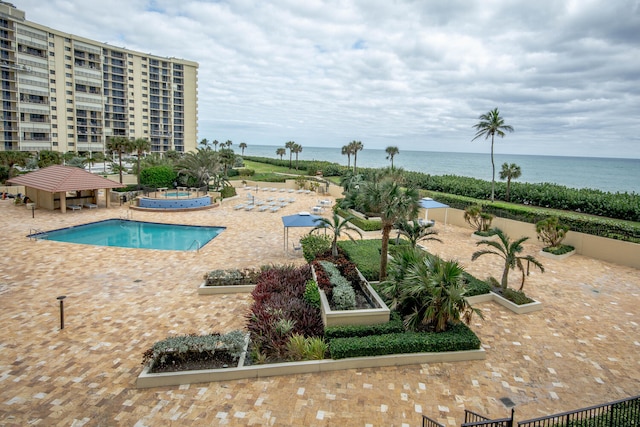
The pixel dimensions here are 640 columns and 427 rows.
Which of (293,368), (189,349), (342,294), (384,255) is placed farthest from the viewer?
(384,255)

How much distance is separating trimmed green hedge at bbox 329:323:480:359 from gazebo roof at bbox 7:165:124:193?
24807 millimetres

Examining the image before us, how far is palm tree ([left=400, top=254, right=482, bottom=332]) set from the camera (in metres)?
9.50

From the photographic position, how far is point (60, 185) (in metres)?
25.6

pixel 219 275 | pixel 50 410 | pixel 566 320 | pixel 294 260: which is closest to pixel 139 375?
pixel 50 410

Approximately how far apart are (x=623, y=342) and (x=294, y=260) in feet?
39.1

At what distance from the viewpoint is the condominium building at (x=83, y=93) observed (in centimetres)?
5697

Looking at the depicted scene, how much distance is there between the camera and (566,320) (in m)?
11.3

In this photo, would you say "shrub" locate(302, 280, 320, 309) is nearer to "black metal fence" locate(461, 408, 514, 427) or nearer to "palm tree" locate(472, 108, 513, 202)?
"black metal fence" locate(461, 408, 514, 427)

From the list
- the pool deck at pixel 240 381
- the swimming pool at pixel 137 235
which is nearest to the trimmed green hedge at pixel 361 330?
the pool deck at pixel 240 381

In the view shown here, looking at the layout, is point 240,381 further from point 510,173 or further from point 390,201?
point 510,173

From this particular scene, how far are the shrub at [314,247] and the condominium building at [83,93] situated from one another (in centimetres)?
5024

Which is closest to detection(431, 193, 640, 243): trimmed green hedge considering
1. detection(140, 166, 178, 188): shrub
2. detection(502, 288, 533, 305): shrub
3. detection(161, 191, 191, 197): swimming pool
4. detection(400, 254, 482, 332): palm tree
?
detection(502, 288, 533, 305): shrub

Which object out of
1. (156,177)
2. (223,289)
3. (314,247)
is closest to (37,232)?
(223,289)

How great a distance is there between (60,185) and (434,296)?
1050 inches
